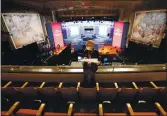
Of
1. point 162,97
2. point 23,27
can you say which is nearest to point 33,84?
point 162,97

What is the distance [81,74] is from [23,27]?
539cm

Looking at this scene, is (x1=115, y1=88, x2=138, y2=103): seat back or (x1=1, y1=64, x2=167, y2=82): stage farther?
(x1=1, y1=64, x2=167, y2=82): stage

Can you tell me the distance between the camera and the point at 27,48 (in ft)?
23.9

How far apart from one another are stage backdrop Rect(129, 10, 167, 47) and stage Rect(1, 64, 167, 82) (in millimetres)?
3645

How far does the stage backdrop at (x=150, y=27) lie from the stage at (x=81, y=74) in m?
3.64

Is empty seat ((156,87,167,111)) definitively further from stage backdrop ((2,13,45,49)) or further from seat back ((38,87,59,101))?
stage backdrop ((2,13,45,49))

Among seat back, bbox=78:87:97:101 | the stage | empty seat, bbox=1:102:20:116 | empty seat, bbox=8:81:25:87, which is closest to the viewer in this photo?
empty seat, bbox=1:102:20:116

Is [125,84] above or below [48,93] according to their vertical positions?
below

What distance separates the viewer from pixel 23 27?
8.48 meters

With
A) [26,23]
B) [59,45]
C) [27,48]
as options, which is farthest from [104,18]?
[27,48]

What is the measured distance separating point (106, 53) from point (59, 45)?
2979 millimetres

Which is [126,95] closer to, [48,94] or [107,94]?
[107,94]

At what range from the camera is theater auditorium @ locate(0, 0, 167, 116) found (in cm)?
339

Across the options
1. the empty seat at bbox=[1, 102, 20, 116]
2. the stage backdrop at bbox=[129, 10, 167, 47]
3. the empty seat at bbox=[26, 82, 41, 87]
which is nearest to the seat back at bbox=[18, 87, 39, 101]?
the empty seat at bbox=[1, 102, 20, 116]
